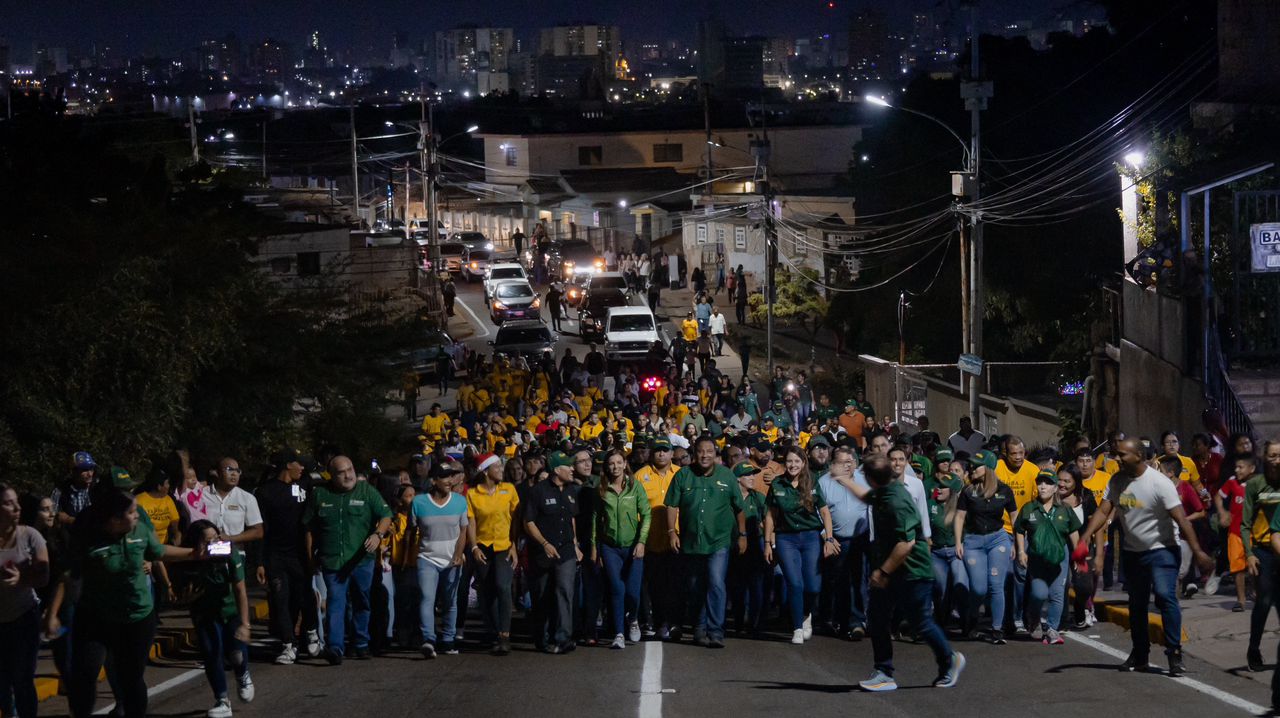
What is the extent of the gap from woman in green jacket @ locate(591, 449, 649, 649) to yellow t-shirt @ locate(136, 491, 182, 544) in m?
3.38

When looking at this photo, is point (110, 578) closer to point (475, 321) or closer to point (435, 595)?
point (435, 595)

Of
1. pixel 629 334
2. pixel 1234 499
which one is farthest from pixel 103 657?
pixel 629 334

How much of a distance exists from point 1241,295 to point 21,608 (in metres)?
16.2

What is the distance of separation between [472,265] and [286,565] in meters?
55.8

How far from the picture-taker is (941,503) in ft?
41.1

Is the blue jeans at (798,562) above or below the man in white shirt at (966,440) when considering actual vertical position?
below

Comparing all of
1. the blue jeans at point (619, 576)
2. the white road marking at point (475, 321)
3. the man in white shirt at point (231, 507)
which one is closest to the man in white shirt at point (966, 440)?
the blue jeans at point (619, 576)

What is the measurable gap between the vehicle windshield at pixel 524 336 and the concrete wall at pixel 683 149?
42.5 meters

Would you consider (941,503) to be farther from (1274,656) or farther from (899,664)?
(1274,656)

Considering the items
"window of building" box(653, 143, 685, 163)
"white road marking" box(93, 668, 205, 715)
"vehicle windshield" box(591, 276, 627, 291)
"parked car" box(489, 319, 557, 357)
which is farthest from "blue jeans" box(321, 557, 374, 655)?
"window of building" box(653, 143, 685, 163)

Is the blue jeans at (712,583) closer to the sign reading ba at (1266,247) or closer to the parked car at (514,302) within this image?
the sign reading ba at (1266,247)

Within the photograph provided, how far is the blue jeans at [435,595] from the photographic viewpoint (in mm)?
12492

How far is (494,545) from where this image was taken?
500 inches

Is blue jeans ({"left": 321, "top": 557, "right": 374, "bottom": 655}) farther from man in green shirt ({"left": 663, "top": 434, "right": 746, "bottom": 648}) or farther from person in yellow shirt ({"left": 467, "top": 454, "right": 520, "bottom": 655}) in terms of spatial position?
man in green shirt ({"left": 663, "top": 434, "right": 746, "bottom": 648})
